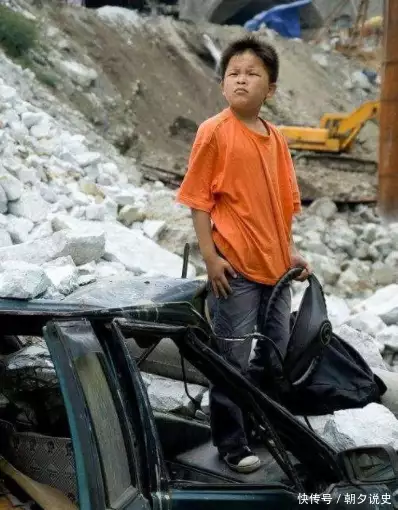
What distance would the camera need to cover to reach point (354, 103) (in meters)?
22.7

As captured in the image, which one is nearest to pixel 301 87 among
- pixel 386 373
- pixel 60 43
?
pixel 60 43

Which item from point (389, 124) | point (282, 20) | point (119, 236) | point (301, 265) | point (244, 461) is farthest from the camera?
point (282, 20)

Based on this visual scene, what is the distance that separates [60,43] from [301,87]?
805cm

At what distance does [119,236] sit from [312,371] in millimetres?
4501

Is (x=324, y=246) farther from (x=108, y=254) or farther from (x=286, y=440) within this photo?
(x=286, y=440)

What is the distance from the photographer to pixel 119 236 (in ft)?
23.6

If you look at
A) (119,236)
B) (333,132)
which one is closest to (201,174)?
(119,236)

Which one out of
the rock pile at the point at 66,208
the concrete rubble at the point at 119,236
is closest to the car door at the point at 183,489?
the concrete rubble at the point at 119,236

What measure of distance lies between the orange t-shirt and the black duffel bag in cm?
15

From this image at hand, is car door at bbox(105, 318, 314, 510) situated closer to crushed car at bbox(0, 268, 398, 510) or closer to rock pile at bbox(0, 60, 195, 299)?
crushed car at bbox(0, 268, 398, 510)

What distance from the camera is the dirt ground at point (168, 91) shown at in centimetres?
1445

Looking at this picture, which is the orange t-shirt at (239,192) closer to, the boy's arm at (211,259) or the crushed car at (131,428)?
the boy's arm at (211,259)

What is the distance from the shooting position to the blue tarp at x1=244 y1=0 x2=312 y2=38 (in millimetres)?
25505

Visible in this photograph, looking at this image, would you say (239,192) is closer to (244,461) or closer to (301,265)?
(301,265)
